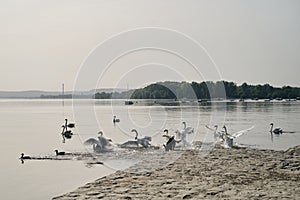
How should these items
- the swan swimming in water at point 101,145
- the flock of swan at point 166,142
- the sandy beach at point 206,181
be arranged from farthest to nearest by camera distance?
1. the flock of swan at point 166,142
2. the swan swimming in water at point 101,145
3. the sandy beach at point 206,181

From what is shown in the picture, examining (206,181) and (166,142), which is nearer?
(206,181)

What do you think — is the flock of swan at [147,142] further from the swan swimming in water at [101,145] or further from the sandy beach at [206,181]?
the sandy beach at [206,181]

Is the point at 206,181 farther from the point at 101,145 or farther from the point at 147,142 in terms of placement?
the point at 147,142

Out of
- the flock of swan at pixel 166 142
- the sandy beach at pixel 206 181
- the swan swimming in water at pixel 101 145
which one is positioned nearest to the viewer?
the sandy beach at pixel 206 181

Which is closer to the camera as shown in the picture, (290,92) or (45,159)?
(45,159)

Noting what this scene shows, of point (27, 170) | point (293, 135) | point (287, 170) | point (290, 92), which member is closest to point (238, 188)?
point (287, 170)

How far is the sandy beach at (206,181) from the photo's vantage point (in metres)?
11.4

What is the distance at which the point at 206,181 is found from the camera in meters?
13.1

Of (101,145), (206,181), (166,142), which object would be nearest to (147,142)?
(166,142)

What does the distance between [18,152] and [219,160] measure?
11.9 meters

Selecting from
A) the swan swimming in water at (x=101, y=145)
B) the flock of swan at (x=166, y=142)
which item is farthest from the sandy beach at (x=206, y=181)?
the swan swimming in water at (x=101, y=145)

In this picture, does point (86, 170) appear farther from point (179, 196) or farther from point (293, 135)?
point (293, 135)

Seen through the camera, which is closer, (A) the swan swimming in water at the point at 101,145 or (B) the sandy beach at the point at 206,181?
(B) the sandy beach at the point at 206,181

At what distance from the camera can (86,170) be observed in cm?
1781
